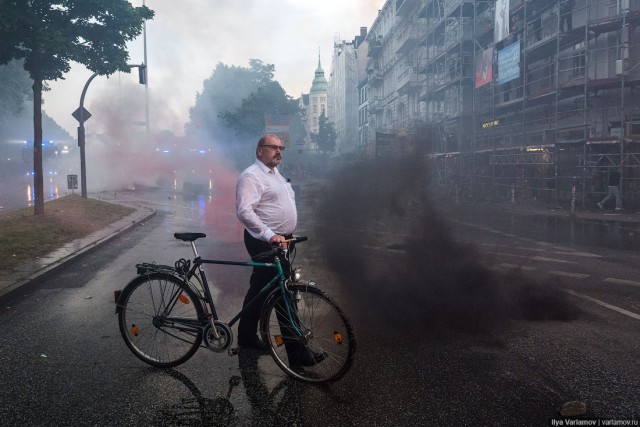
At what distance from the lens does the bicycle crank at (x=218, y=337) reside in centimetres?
394

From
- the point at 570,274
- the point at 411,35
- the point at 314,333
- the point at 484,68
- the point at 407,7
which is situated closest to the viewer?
the point at 314,333

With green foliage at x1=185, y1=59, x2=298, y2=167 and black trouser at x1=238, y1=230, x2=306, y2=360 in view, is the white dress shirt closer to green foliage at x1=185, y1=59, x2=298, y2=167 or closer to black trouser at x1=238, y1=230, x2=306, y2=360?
black trouser at x1=238, y1=230, x2=306, y2=360

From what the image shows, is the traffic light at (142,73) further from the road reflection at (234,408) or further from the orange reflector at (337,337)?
the orange reflector at (337,337)

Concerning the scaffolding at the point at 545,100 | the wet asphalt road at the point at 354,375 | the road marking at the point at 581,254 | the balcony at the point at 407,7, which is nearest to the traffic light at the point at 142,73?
the scaffolding at the point at 545,100

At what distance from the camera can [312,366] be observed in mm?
3949

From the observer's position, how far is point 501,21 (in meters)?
23.6

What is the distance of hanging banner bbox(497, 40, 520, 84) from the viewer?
22250mm

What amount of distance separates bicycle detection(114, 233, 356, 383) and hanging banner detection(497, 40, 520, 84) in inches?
843

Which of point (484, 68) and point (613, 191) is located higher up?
point (484, 68)

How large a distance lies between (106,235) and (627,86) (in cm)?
1789

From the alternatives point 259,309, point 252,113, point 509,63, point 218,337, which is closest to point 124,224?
point 259,309

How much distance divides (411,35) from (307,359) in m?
42.1

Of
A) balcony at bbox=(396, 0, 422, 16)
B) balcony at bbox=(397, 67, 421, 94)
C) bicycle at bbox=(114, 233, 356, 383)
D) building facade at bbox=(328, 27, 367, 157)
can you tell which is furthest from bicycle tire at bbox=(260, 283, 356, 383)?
building facade at bbox=(328, 27, 367, 157)

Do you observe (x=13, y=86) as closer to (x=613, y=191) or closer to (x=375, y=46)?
(x=375, y=46)
